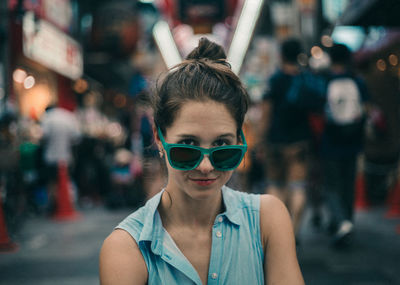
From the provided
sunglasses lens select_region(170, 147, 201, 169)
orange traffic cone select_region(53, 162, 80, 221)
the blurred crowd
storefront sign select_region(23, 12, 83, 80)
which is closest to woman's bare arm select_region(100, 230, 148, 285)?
sunglasses lens select_region(170, 147, 201, 169)

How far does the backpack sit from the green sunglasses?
3.78m

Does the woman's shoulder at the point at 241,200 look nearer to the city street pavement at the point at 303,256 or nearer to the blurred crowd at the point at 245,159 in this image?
the blurred crowd at the point at 245,159

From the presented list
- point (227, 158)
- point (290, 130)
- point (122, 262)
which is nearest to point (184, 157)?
point (227, 158)

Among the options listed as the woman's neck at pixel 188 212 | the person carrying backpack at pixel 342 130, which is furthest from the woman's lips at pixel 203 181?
the person carrying backpack at pixel 342 130

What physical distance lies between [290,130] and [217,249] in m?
3.46

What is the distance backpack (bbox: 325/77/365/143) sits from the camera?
5.09m

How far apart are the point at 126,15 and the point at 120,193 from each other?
3.83 metres

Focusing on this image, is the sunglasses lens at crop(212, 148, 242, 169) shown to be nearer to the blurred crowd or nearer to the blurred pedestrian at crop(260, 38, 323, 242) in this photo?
the blurred crowd

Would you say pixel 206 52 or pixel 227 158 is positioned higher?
pixel 206 52

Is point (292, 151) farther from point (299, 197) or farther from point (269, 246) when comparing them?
point (269, 246)

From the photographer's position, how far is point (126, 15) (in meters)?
10.1

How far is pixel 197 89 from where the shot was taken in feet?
5.13

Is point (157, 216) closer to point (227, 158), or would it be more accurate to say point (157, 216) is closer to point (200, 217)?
point (200, 217)

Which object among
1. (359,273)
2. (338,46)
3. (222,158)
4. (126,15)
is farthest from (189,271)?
(126,15)
